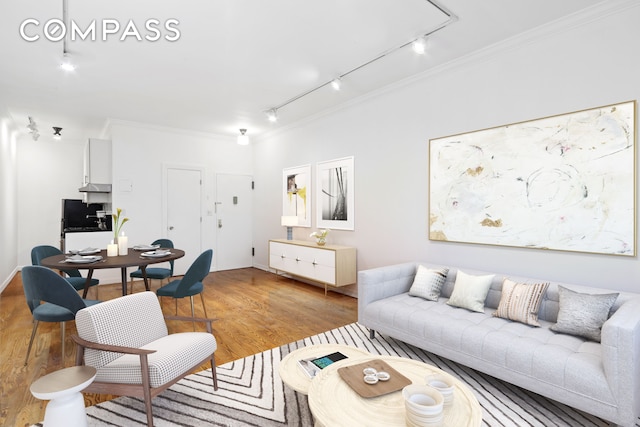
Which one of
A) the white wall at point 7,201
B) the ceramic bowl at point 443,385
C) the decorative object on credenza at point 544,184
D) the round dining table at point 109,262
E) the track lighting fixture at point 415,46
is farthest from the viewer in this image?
the white wall at point 7,201

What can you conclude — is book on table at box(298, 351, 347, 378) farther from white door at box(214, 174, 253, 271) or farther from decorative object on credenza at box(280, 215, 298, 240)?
white door at box(214, 174, 253, 271)

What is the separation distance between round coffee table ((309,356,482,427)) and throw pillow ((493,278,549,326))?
117cm

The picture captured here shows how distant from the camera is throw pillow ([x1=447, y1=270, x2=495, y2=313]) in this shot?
9.09 ft

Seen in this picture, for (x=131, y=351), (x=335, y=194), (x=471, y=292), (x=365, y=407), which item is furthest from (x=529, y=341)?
(x=335, y=194)

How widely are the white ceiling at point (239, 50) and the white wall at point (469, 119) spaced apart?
0.21 metres

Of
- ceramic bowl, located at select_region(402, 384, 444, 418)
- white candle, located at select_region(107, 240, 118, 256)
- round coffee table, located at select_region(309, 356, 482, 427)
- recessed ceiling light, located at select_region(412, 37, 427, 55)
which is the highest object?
recessed ceiling light, located at select_region(412, 37, 427, 55)

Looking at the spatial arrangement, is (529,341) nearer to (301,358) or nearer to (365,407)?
(365,407)

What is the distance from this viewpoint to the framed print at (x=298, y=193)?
5.57 m

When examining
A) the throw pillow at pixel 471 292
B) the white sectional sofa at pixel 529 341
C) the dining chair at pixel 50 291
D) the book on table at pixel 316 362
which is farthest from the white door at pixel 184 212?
the throw pillow at pixel 471 292

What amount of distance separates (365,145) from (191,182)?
357cm

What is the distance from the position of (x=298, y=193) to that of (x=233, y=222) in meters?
1.85

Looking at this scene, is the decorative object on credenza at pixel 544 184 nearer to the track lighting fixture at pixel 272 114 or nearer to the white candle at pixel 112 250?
the track lighting fixture at pixel 272 114

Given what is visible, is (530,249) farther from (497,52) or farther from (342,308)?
(342,308)

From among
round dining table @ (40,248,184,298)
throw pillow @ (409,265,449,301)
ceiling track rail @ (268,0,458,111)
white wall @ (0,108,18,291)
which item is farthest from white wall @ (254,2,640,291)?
white wall @ (0,108,18,291)
